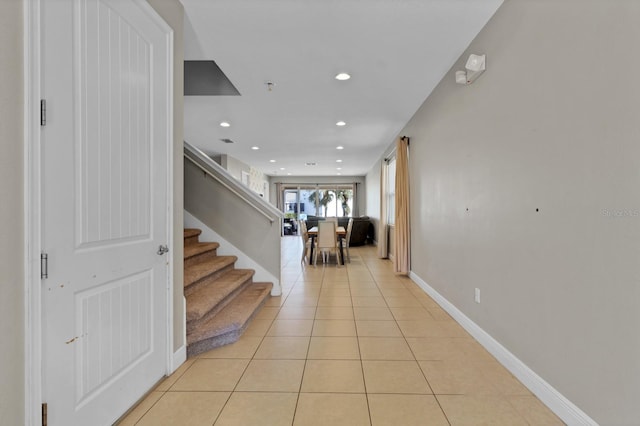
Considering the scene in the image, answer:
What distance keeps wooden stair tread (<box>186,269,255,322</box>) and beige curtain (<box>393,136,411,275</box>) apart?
8.05 feet

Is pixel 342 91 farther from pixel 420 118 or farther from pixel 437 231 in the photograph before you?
pixel 437 231

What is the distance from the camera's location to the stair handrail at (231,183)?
3680 millimetres

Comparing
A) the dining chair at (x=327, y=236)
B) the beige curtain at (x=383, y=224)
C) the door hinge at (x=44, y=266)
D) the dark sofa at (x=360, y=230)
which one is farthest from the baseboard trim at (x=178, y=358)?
the dark sofa at (x=360, y=230)

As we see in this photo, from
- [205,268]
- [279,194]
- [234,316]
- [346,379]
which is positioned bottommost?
[346,379]

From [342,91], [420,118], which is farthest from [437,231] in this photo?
[342,91]

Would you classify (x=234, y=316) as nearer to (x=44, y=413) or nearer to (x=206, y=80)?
(x=44, y=413)

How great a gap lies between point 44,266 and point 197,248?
2191mm

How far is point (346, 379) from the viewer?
6.64 ft

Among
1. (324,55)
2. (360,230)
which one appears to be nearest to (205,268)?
(324,55)

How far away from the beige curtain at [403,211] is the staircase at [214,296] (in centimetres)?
224

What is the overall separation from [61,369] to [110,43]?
150 cm

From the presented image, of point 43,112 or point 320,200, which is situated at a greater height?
point 320,200

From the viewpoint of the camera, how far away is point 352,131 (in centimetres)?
557

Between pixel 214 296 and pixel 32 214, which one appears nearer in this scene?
pixel 32 214
